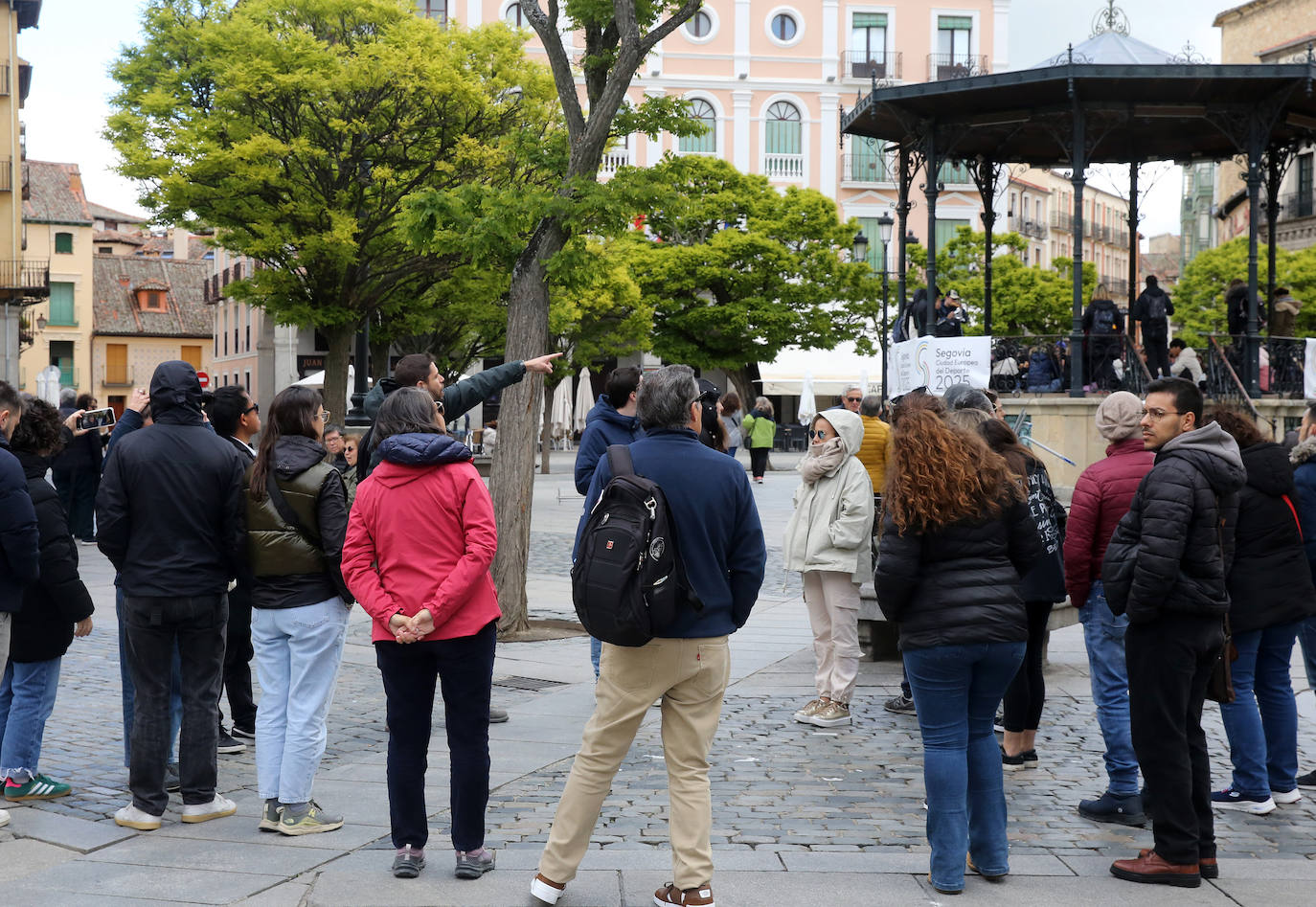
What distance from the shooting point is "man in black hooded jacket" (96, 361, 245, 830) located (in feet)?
18.7

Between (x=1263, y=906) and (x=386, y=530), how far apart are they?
3.43 meters

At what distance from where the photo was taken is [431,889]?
4.90 m

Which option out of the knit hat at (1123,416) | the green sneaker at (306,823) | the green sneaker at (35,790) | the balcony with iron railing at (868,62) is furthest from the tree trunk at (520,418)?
the balcony with iron railing at (868,62)

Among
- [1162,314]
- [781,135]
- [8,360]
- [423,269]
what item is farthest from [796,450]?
[1162,314]

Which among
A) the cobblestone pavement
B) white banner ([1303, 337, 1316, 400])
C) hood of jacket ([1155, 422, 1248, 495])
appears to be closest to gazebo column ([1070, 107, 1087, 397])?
white banner ([1303, 337, 1316, 400])

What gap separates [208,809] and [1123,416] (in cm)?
437

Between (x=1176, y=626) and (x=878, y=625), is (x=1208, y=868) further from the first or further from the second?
(x=878, y=625)

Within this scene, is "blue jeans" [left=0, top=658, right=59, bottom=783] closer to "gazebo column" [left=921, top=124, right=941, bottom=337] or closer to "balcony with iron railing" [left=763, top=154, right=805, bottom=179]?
"gazebo column" [left=921, top=124, right=941, bottom=337]

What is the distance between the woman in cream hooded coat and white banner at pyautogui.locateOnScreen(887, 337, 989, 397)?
27.9 ft

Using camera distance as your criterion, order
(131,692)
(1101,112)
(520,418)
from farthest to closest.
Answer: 1. (1101,112)
2. (520,418)
3. (131,692)

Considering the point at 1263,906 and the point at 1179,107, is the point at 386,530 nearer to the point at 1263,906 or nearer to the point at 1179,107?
the point at 1263,906

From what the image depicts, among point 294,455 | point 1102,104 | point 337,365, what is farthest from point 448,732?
point 337,365

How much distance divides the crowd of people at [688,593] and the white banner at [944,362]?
9.85m

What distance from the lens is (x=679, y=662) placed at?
4648 mm
